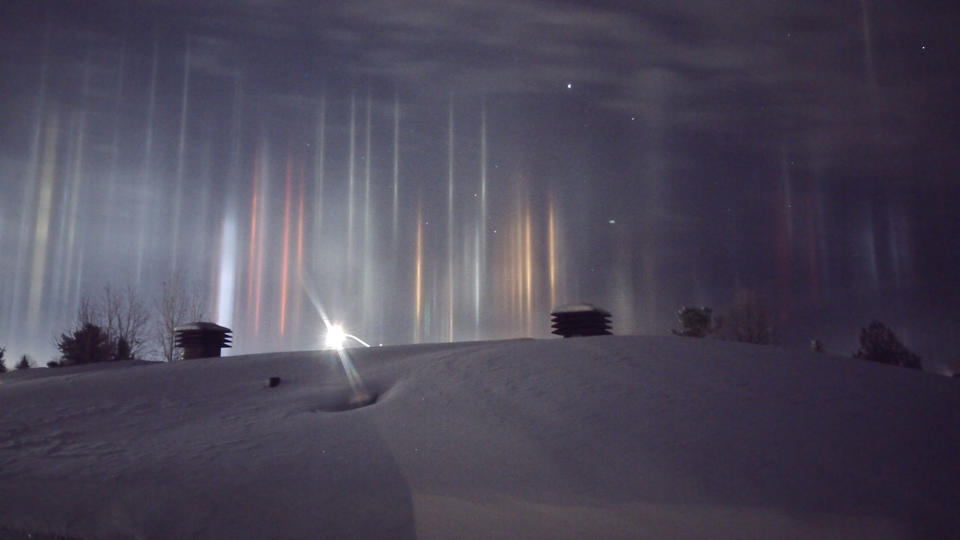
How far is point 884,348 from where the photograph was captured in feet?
142

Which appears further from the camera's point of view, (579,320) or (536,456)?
(579,320)

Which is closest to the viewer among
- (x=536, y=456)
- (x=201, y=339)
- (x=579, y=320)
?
(x=536, y=456)

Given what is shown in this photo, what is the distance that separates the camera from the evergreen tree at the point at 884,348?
4284cm

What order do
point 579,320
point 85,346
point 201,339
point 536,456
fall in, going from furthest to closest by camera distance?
point 85,346
point 201,339
point 579,320
point 536,456

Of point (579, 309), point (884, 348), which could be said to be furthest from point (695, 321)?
point (579, 309)

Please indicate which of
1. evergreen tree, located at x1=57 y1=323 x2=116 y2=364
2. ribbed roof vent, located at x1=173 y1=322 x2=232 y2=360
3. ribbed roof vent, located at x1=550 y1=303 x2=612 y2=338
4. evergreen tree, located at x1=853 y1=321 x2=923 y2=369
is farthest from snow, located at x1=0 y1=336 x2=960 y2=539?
evergreen tree, located at x1=853 y1=321 x2=923 y2=369

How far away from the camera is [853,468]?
690 cm

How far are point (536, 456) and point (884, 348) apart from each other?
149 ft

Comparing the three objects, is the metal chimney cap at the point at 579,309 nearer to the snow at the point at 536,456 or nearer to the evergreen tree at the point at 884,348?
the snow at the point at 536,456

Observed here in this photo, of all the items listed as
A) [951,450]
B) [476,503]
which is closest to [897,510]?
[951,450]

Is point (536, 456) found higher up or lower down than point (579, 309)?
lower down

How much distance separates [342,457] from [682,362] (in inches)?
237

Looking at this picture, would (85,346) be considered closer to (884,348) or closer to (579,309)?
(579,309)

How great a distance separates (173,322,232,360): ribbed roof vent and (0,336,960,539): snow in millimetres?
9170
